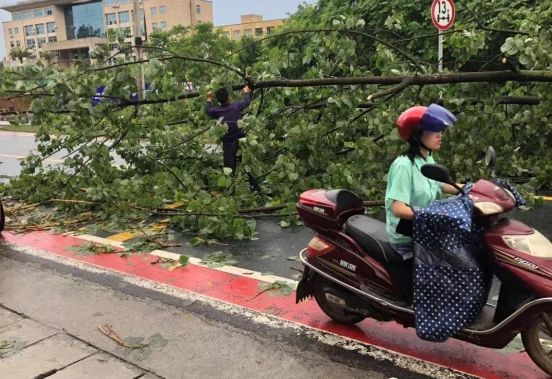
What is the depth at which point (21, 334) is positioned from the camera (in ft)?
14.1

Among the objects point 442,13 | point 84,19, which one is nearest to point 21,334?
point 442,13

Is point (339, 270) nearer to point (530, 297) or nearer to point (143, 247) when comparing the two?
point (530, 297)

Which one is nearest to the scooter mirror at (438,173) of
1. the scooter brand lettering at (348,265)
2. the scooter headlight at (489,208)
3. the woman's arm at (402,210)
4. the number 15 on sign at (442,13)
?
the scooter headlight at (489,208)

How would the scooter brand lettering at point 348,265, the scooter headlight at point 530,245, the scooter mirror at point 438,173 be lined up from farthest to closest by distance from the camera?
the scooter brand lettering at point 348,265 < the scooter headlight at point 530,245 < the scooter mirror at point 438,173

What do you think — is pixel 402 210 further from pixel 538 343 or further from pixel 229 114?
pixel 229 114

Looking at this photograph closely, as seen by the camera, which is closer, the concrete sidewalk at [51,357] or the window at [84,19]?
the concrete sidewalk at [51,357]

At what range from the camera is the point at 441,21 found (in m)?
11.3

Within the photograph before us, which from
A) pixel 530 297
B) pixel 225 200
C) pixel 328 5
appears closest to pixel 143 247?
pixel 225 200

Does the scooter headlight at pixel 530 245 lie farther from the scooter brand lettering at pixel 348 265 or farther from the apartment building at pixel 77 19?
the apartment building at pixel 77 19

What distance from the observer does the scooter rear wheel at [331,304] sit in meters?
4.09

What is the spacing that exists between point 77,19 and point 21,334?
142 meters

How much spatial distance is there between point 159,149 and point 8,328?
4500 millimetres

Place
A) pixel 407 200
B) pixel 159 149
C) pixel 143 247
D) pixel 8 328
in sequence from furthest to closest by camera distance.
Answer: pixel 159 149 < pixel 143 247 < pixel 8 328 < pixel 407 200

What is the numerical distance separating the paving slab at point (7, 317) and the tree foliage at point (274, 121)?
7.95 feet
